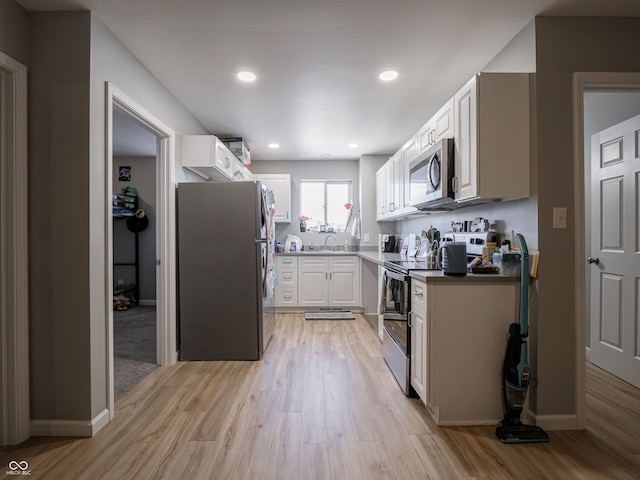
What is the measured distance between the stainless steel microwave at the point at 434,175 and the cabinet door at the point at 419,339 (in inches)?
26.8

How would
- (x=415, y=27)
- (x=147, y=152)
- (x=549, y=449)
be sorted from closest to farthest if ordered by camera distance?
(x=549, y=449) → (x=415, y=27) → (x=147, y=152)

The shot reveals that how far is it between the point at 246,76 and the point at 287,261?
9.04ft

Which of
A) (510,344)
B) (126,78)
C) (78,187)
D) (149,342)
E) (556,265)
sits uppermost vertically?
(126,78)

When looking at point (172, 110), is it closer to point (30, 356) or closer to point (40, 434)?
point (30, 356)

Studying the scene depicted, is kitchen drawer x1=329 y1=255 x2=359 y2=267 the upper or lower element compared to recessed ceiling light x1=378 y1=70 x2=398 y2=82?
lower

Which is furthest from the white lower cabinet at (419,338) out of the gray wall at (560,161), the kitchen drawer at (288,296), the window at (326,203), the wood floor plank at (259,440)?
the window at (326,203)

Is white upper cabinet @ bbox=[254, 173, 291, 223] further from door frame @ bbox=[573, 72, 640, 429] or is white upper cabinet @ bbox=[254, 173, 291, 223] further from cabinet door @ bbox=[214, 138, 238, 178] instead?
door frame @ bbox=[573, 72, 640, 429]

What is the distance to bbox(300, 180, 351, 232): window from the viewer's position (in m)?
5.59

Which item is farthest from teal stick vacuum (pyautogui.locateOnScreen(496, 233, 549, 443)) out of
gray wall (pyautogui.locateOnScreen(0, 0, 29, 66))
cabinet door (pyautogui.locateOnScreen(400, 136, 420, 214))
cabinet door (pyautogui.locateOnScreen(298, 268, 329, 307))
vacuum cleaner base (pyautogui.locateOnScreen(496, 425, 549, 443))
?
cabinet door (pyautogui.locateOnScreen(298, 268, 329, 307))

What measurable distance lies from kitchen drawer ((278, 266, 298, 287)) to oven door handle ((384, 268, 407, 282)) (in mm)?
2221

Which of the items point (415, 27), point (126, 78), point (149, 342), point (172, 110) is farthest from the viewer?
point (149, 342)

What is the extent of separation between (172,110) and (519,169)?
2.77m

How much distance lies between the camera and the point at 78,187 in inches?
74.8

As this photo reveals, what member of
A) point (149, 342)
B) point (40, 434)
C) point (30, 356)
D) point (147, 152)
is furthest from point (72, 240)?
point (147, 152)
